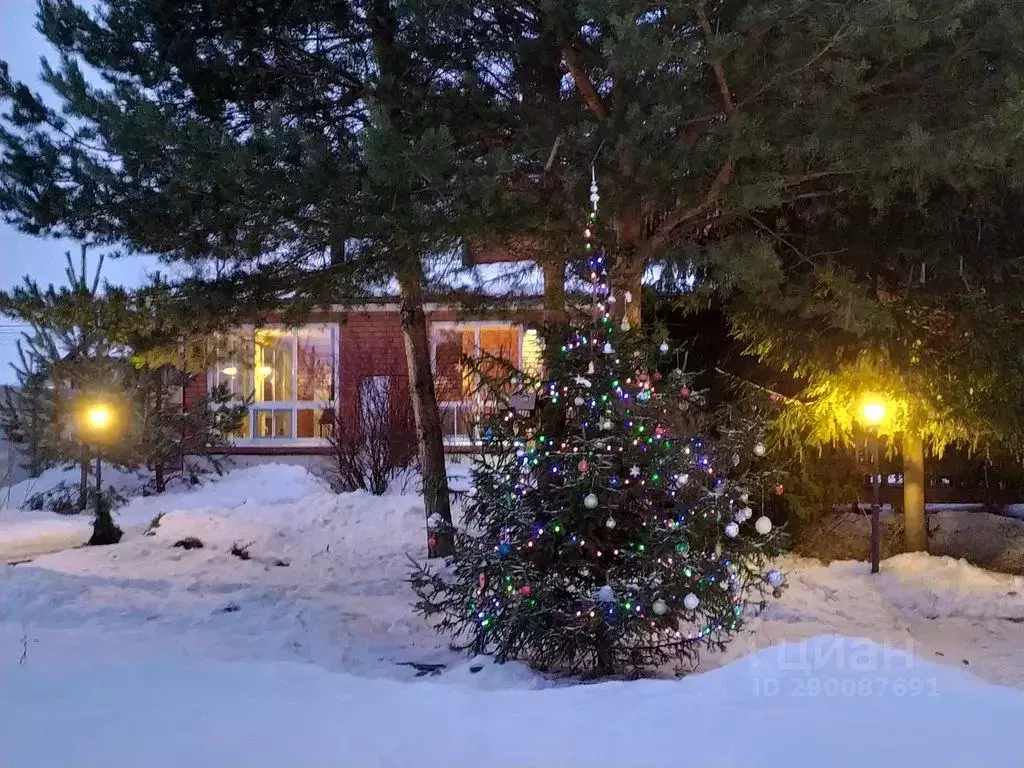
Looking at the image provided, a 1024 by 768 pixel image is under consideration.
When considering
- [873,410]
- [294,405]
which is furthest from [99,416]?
[873,410]

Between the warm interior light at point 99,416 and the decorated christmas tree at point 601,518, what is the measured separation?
20.3 ft

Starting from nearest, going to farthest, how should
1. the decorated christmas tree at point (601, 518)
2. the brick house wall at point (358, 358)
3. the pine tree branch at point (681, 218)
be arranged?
the decorated christmas tree at point (601, 518), the pine tree branch at point (681, 218), the brick house wall at point (358, 358)

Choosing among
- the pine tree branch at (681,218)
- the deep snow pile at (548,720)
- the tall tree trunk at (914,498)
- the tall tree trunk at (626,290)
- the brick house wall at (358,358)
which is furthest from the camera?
the brick house wall at (358,358)

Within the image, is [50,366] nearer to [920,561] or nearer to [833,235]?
[833,235]

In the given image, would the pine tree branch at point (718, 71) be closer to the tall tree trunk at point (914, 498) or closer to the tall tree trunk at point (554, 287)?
the tall tree trunk at point (554, 287)

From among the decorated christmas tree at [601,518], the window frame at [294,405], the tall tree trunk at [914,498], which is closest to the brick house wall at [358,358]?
the window frame at [294,405]

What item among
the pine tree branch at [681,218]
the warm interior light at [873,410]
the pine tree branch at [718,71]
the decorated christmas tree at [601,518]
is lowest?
the decorated christmas tree at [601,518]

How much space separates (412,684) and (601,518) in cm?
170

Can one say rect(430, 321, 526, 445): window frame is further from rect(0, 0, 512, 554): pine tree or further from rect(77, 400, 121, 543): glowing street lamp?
rect(0, 0, 512, 554): pine tree

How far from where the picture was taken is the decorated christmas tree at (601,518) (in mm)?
5504

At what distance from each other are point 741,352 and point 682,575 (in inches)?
249

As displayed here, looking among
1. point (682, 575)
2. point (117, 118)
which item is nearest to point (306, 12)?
point (117, 118)

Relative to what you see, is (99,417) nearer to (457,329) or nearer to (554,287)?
(554,287)

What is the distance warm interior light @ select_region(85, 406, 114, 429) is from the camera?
10172mm
